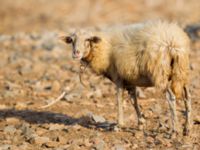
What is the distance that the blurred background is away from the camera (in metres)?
27.2

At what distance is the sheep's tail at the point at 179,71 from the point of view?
342 inches

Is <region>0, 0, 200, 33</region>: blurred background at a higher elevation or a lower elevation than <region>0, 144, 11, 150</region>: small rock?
higher

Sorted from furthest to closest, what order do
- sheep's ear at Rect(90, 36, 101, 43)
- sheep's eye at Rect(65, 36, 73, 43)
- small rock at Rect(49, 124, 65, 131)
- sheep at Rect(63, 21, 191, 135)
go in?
sheep's eye at Rect(65, 36, 73, 43)
small rock at Rect(49, 124, 65, 131)
sheep's ear at Rect(90, 36, 101, 43)
sheep at Rect(63, 21, 191, 135)

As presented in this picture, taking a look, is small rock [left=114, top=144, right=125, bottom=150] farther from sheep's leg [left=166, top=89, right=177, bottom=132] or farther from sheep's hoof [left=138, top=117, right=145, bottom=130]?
sheep's hoof [left=138, top=117, right=145, bottom=130]

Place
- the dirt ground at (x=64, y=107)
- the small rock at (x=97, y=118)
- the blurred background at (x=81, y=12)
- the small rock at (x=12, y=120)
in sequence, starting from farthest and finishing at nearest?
the blurred background at (x=81, y=12)
the small rock at (x=12, y=120)
the small rock at (x=97, y=118)
the dirt ground at (x=64, y=107)

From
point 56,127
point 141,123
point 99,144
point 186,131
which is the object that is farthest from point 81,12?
point 99,144

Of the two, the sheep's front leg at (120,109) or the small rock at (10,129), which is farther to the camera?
the small rock at (10,129)

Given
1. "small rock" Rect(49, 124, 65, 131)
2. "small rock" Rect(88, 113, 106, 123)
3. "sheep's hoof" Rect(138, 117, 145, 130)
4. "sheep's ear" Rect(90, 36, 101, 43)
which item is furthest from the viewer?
"small rock" Rect(88, 113, 106, 123)

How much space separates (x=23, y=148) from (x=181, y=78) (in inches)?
103

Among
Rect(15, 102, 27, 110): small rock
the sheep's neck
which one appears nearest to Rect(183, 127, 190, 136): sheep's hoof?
the sheep's neck

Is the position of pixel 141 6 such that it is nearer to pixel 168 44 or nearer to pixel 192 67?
pixel 192 67

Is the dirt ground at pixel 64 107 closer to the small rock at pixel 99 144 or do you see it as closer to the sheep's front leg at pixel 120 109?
the small rock at pixel 99 144

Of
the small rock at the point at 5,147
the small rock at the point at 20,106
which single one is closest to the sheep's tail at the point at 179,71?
the small rock at the point at 5,147

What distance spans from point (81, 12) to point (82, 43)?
19.7 metres
